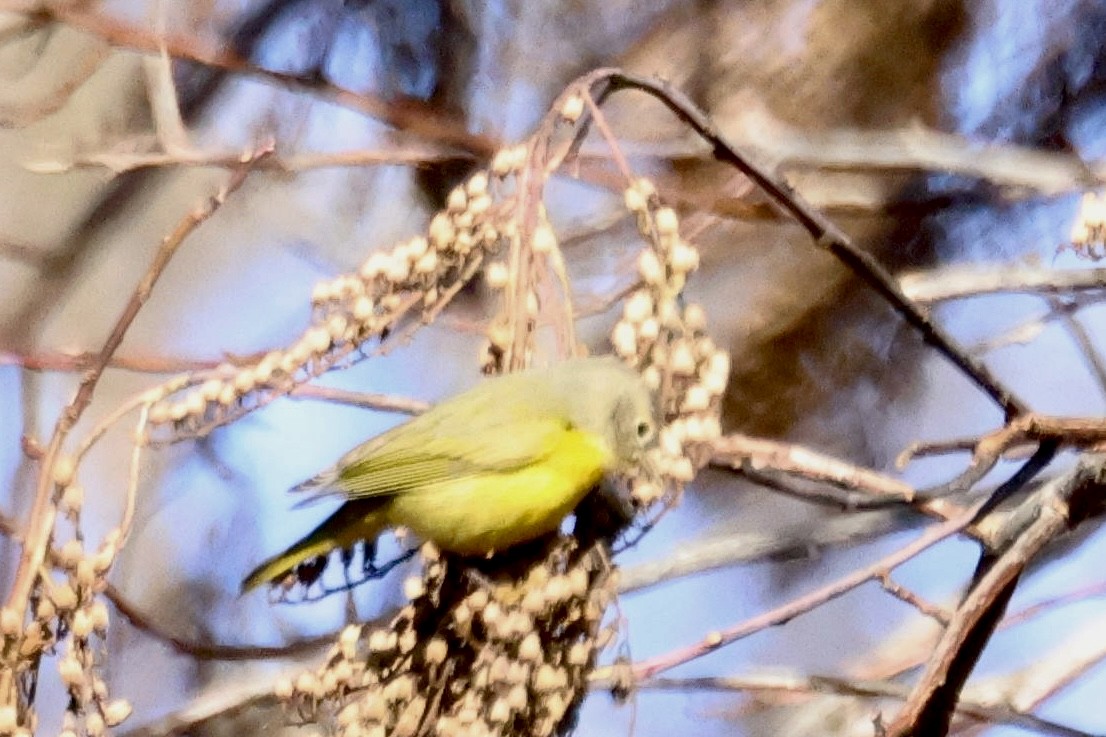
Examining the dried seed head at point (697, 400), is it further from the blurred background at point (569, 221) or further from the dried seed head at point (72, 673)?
the blurred background at point (569, 221)

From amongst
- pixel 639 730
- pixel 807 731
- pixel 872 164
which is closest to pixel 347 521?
pixel 872 164

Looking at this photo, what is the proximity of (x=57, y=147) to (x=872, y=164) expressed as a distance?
4.48ft

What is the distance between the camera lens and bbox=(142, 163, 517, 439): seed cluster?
834mm

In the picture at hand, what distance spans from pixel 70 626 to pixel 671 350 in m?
0.46

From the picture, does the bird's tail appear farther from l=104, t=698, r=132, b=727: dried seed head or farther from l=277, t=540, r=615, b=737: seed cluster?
l=104, t=698, r=132, b=727: dried seed head

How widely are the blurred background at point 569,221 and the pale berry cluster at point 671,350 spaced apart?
2.52ft

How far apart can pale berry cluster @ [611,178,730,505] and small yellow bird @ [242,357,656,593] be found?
4 centimetres

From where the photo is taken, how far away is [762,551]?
178 centimetres

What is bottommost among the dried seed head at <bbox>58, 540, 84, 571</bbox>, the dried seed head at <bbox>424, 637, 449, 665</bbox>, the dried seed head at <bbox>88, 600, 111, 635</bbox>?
the dried seed head at <bbox>424, 637, 449, 665</bbox>

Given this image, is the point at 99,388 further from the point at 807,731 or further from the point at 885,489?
the point at 885,489

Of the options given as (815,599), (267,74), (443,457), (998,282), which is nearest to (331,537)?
(443,457)

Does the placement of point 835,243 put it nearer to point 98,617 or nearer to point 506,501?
point 506,501

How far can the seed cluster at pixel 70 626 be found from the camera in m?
0.72

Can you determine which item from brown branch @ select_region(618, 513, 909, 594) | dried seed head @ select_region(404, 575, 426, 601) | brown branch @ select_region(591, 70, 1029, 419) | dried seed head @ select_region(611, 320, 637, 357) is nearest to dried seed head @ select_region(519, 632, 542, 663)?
dried seed head @ select_region(404, 575, 426, 601)
